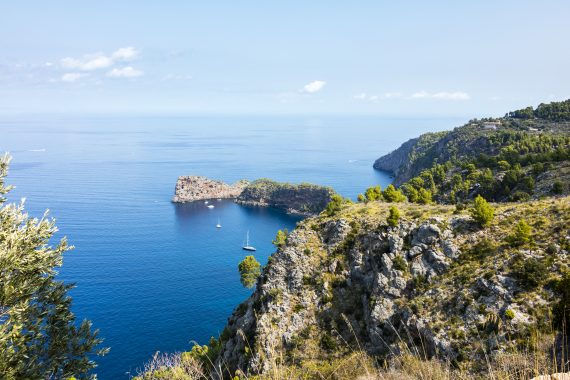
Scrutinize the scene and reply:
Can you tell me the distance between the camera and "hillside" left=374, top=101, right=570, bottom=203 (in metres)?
73.8

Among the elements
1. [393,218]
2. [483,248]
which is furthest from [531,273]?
[393,218]

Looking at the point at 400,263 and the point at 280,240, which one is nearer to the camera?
the point at 400,263

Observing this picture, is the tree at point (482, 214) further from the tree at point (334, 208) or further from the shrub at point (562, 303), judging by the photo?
the tree at point (334, 208)

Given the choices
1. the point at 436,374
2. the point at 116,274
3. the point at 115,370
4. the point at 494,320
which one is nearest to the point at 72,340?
the point at 436,374

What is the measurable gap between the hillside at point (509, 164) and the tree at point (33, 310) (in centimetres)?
6760

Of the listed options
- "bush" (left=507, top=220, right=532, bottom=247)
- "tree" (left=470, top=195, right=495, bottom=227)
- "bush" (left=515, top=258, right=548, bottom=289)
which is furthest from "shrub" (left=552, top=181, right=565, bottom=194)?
"bush" (left=515, top=258, right=548, bottom=289)

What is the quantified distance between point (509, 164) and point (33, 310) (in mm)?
100365

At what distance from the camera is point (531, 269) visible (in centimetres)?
3691

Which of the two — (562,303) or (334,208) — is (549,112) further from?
(562,303)

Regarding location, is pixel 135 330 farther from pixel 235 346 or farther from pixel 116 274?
pixel 235 346

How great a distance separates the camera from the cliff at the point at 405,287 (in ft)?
117

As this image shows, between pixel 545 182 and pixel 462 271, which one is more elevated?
pixel 545 182

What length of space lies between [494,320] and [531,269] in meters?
7.07

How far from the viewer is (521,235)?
133 ft
